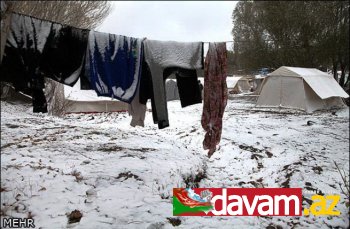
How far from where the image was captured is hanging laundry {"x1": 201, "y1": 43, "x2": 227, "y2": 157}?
5.12m

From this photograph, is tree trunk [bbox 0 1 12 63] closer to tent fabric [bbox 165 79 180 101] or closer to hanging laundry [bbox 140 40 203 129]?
hanging laundry [bbox 140 40 203 129]

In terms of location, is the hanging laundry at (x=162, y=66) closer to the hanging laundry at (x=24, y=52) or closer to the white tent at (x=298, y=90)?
the hanging laundry at (x=24, y=52)

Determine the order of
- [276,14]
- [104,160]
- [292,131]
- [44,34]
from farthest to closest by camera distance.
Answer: [276,14] < [292,131] < [104,160] < [44,34]

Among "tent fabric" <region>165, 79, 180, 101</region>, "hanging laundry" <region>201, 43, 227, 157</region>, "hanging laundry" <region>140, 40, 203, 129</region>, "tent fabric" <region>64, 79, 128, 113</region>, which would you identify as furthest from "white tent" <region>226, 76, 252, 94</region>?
"hanging laundry" <region>140, 40, 203, 129</region>

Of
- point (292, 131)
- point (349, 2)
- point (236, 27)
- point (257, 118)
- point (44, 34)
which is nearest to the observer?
point (44, 34)

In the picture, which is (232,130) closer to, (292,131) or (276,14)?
(292,131)

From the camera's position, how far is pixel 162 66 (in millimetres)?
4652

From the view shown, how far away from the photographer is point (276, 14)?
21344mm

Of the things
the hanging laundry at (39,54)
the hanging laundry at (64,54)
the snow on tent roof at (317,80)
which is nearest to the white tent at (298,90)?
the snow on tent roof at (317,80)

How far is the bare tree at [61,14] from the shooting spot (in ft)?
37.2

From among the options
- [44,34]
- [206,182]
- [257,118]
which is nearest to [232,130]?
[257,118]

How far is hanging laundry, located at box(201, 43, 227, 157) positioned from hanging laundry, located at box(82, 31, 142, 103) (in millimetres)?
1328

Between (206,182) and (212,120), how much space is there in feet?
5.43

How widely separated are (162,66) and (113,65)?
2.59 feet
